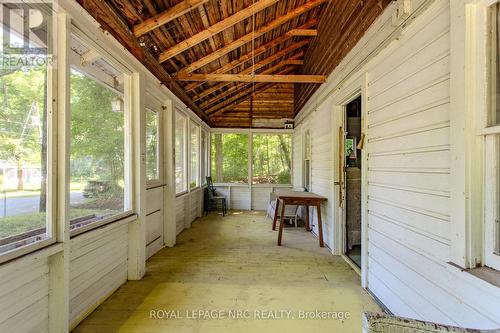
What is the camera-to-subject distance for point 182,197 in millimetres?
5105

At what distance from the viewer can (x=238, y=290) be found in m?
2.67

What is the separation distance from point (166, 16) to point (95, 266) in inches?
102

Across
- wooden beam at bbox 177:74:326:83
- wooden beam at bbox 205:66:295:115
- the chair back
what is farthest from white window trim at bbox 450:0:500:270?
the chair back

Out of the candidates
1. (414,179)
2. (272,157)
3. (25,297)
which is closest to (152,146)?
(25,297)

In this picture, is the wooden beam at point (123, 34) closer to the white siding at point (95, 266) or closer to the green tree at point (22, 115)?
the green tree at point (22, 115)

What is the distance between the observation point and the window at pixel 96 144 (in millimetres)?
2115

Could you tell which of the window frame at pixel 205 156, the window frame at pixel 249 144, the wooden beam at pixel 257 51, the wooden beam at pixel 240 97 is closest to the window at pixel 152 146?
the wooden beam at pixel 257 51

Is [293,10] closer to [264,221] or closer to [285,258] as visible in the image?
[285,258]

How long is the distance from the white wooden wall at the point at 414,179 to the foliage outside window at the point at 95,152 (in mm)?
2582

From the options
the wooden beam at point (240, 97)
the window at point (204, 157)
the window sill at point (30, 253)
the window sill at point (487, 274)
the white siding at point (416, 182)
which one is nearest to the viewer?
the window sill at point (487, 274)

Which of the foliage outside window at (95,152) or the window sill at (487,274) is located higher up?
the foliage outside window at (95,152)

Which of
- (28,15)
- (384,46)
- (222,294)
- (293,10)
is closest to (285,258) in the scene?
(222,294)

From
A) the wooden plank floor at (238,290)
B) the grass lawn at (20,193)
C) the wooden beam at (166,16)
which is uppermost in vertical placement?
the wooden beam at (166,16)

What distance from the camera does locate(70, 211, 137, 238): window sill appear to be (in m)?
2.05
